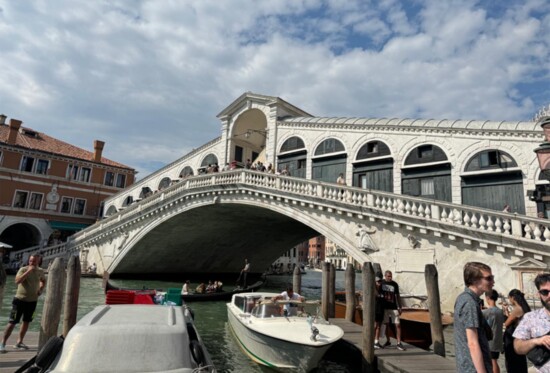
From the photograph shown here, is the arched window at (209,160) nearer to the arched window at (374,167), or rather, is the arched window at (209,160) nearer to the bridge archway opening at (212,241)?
the bridge archway opening at (212,241)

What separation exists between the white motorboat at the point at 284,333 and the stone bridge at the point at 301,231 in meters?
4.69

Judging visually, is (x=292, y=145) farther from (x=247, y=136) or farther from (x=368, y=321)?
(x=368, y=321)

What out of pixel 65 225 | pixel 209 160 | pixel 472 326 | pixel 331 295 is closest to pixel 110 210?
pixel 65 225

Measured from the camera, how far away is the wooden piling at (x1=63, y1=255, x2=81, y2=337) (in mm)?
6309

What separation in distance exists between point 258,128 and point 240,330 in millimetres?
17162

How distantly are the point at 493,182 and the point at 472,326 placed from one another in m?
12.1


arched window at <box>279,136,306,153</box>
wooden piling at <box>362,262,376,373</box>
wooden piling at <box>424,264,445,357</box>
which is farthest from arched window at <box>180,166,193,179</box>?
wooden piling at <box>424,264,445,357</box>

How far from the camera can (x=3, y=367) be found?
491 cm

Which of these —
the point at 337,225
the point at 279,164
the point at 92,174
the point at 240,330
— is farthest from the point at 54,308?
the point at 92,174

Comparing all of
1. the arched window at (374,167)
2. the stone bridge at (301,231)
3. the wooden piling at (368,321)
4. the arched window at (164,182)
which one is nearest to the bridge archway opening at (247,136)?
the stone bridge at (301,231)

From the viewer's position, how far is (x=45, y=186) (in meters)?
27.4

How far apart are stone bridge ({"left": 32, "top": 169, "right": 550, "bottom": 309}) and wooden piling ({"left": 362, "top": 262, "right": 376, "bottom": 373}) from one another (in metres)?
5.05

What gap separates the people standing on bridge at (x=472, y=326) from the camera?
276cm

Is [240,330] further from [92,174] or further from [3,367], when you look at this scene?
[92,174]
